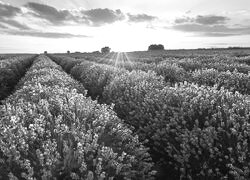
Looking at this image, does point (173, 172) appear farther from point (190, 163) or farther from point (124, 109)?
point (124, 109)

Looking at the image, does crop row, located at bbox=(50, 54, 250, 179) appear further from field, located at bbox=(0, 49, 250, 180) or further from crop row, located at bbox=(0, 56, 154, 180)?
crop row, located at bbox=(0, 56, 154, 180)

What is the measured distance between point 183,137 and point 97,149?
58.1 inches

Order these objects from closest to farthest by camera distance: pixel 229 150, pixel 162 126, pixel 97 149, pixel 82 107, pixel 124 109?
pixel 97 149 < pixel 229 150 < pixel 82 107 < pixel 162 126 < pixel 124 109

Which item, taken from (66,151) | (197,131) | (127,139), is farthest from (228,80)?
(66,151)

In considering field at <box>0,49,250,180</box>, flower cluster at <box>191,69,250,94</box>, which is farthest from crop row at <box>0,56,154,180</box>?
flower cluster at <box>191,69,250,94</box>

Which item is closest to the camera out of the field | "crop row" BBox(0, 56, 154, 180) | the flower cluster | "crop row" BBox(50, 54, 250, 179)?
"crop row" BBox(0, 56, 154, 180)

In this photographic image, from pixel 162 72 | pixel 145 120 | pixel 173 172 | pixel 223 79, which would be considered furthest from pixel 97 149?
pixel 162 72

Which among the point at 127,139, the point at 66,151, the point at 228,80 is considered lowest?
the point at 127,139

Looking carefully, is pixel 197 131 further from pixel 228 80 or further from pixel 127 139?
pixel 228 80

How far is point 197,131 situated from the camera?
4.45 meters

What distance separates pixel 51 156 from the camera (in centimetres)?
316

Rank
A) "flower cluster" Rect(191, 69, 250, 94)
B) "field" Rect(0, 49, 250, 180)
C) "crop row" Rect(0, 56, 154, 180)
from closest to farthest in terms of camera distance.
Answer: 1. "crop row" Rect(0, 56, 154, 180)
2. "field" Rect(0, 49, 250, 180)
3. "flower cluster" Rect(191, 69, 250, 94)

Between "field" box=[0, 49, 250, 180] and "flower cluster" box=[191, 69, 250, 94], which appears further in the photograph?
"flower cluster" box=[191, 69, 250, 94]

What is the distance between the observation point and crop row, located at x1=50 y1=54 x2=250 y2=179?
3.98 m
